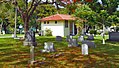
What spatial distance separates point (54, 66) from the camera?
10.9 m

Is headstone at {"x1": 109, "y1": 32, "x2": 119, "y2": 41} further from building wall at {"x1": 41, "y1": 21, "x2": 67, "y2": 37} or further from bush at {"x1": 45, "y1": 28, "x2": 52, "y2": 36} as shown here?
bush at {"x1": 45, "y1": 28, "x2": 52, "y2": 36}

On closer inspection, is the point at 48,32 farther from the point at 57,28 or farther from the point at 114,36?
the point at 114,36

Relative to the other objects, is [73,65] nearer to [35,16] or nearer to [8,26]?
Result: [35,16]

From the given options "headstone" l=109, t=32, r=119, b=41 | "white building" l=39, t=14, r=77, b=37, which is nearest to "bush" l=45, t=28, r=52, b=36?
"white building" l=39, t=14, r=77, b=37

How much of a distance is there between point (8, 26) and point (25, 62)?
2198 inches

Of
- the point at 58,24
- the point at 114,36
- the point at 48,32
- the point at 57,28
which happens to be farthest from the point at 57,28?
the point at 114,36

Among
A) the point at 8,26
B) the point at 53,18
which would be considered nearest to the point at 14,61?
the point at 53,18

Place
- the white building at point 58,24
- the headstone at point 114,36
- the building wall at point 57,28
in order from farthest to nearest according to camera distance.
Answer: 1. the building wall at point 57,28
2. the white building at point 58,24
3. the headstone at point 114,36

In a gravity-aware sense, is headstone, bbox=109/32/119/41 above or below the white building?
below

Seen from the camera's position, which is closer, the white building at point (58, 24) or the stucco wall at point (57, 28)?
the white building at point (58, 24)

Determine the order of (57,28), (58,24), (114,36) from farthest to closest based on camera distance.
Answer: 1. (57,28)
2. (58,24)
3. (114,36)

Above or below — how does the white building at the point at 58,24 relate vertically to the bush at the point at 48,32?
above

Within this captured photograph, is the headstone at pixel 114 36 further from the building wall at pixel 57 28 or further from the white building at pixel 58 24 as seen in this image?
the building wall at pixel 57 28

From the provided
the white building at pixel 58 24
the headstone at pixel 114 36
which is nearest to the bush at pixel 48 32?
the white building at pixel 58 24
